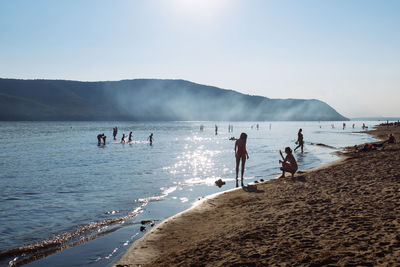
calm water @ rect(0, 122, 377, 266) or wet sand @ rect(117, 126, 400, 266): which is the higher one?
wet sand @ rect(117, 126, 400, 266)

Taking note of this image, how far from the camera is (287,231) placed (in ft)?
18.7

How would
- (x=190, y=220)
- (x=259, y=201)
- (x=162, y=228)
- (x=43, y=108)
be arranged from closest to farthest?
(x=162, y=228) < (x=190, y=220) < (x=259, y=201) < (x=43, y=108)

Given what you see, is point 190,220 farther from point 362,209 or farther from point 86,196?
point 86,196

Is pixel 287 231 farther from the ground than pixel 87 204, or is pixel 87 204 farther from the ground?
pixel 287 231

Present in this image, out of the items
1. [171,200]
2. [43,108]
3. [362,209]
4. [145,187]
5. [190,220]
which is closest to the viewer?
[362,209]

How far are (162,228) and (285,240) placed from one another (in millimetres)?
3239

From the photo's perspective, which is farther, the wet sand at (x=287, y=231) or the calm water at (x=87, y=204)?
the calm water at (x=87, y=204)

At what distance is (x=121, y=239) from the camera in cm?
695

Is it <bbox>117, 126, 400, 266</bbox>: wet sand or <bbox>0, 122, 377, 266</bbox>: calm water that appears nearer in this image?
<bbox>117, 126, 400, 266</bbox>: wet sand

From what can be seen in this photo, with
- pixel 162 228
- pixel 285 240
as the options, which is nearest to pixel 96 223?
pixel 162 228

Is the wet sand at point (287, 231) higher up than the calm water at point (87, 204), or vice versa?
the wet sand at point (287, 231)

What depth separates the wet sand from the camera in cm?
446

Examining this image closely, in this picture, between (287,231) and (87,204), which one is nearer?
(287,231)

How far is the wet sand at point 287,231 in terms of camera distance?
4.46 metres
